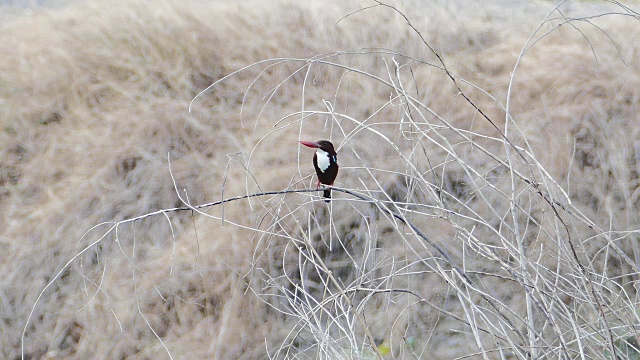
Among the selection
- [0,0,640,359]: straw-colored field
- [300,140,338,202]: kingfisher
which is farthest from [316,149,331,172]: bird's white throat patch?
[0,0,640,359]: straw-colored field

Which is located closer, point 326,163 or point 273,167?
point 326,163

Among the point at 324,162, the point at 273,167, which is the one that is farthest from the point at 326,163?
the point at 273,167

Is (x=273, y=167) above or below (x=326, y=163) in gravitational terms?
below

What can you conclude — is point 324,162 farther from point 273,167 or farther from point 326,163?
point 273,167

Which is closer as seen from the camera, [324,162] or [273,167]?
[324,162]

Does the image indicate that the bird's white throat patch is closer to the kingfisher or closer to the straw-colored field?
the kingfisher

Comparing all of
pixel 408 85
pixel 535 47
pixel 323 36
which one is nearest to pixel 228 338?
pixel 408 85

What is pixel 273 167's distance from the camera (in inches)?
92.7

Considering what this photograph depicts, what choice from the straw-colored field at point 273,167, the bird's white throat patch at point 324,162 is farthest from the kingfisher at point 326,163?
the straw-colored field at point 273,167

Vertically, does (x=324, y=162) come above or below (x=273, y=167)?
above

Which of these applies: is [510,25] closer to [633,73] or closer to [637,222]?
[633,73]

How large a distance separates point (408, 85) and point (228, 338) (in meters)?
1.21

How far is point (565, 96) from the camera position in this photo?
248cm

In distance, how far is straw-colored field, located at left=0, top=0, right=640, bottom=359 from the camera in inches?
77.7
